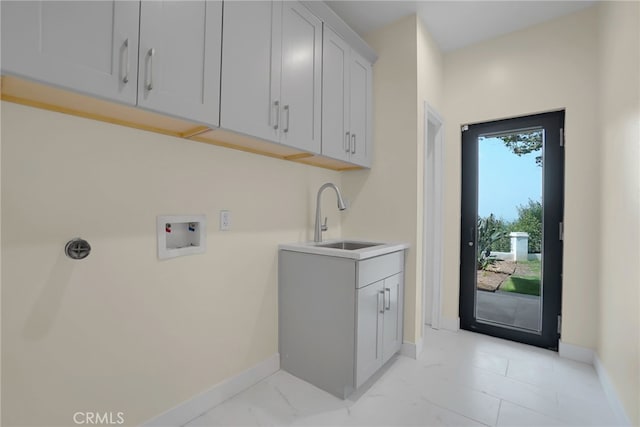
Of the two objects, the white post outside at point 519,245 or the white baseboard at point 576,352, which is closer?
the white baseboard at point 576,352

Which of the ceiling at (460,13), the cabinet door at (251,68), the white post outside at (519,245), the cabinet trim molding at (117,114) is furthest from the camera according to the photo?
the white post outside at (519,245)

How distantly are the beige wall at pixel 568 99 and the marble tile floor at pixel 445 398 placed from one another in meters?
0.55

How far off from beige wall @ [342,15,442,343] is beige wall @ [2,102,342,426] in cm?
102

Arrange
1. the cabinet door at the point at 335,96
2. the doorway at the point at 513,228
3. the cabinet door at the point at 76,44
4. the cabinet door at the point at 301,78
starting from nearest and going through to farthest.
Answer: the cabinet door at the point at 76,44 < the cabinet door at the point at 301,78 < the cabinet door at the point at 335,96 < the doorway at the point at 513,228

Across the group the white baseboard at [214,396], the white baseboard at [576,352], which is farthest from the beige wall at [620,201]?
the white baseboard at [214,396]

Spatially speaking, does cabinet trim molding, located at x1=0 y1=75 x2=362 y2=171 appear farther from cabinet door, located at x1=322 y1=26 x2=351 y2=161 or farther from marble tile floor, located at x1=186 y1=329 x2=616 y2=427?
marble tile floor, located at x1=186 y1=329 x2=616 y2=427

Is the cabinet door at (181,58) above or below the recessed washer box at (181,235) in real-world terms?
above

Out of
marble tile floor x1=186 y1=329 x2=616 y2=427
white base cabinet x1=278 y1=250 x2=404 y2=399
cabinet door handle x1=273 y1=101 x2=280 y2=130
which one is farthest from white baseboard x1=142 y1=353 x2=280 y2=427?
cabinet door handle x1=273 y1=101 x2=280 y2=130

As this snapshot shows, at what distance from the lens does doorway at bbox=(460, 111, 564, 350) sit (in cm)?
236

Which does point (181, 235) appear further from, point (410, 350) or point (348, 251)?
point (410, 350)

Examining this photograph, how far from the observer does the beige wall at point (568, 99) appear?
2.17 metres

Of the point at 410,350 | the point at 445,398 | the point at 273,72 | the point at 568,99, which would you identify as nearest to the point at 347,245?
the point at 410,350

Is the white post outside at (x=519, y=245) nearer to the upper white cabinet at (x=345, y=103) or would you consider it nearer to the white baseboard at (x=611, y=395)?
the white baseboard at (x=611, y=395)

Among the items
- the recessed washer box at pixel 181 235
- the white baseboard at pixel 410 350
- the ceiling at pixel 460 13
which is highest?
the ceiling at pixel 460 13
